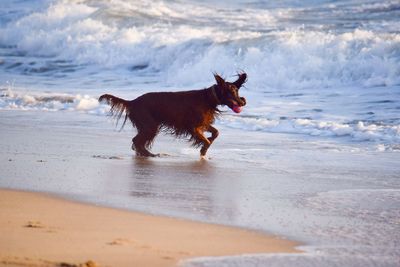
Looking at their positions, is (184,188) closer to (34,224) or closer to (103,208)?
(103,208)

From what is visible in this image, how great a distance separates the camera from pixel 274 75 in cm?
1839

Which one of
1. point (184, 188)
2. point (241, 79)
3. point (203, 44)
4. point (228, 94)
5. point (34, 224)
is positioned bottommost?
point (184, 188)

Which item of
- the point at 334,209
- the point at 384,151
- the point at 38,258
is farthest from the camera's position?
the point at 384,151

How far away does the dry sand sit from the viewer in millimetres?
4359

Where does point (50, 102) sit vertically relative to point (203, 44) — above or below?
below

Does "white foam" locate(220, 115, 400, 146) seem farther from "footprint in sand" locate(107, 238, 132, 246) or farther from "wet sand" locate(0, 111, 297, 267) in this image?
"footprint in sand" locate(107, 238, 132, 246)

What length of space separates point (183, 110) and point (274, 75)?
912 centimetres

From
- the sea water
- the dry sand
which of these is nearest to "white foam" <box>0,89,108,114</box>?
the sea water

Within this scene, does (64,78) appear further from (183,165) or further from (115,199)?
(115,199)

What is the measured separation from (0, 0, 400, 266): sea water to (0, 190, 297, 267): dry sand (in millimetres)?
230

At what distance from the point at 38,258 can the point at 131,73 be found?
58.3 ft

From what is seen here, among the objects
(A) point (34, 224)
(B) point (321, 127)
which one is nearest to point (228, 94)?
(B) point (321, 127)

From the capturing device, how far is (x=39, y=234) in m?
4.84

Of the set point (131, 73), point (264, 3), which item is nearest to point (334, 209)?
point (131, 73)
